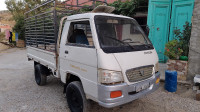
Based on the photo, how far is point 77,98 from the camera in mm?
2801

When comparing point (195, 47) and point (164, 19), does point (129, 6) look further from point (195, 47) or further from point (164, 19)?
point (195, 47)

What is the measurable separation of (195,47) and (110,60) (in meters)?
3.45

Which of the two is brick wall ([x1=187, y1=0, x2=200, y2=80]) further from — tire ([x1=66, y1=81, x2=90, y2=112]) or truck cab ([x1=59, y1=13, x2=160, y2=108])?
tire ([x1=66, y1=81, x2=90, y2=112])

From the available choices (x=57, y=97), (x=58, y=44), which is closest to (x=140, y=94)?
(x=58, y=44)

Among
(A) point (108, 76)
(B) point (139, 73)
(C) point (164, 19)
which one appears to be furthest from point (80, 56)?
(C) point (164, 19)

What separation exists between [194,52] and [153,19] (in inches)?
98.5

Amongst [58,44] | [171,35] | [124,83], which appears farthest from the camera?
[171,35]

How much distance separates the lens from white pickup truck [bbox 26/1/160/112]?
2215 mm

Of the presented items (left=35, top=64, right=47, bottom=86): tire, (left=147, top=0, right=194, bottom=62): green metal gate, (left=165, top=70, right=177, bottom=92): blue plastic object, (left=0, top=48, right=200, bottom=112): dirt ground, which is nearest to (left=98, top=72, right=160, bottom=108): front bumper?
(left=0, top=48, right=200, bottom=112): dirt ground

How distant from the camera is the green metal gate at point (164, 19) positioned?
18.9 ft

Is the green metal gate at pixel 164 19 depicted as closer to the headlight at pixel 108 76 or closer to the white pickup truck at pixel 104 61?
the white pickup truck at pixel 104 61

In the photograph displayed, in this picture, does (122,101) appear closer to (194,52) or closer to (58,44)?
(58,44)

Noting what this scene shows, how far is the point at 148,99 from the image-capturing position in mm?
3760

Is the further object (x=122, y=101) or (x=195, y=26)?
(x=195, y=26)
